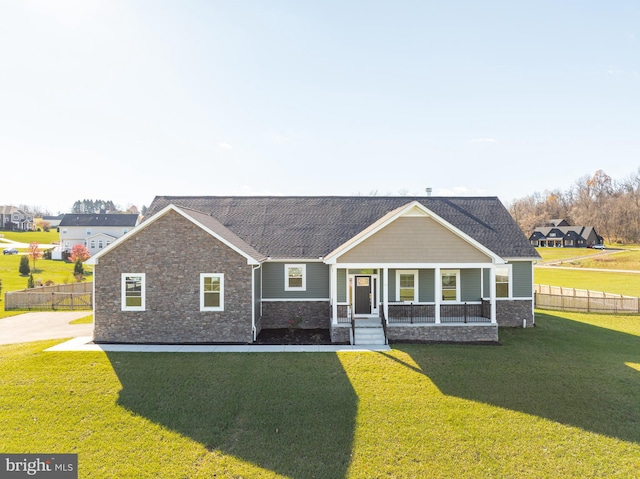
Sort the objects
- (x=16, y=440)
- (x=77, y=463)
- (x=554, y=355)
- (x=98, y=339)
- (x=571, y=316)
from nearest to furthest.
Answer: (x=77, y=463), (x=16, y=440), (x=554, y=355), (x=98, y=339), (x=571, y=316)

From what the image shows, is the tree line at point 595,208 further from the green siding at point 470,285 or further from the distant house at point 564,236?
the green siding at point 470,285

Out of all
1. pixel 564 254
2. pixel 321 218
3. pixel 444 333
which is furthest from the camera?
pixel 564 254

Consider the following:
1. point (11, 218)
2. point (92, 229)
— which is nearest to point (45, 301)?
point (92, 229)

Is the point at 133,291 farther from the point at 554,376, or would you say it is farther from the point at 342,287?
the point at 554,376

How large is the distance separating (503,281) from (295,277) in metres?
10.4

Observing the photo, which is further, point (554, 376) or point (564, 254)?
point (564, 254)

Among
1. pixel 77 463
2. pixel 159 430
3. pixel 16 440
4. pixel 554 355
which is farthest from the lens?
pixel 554 355

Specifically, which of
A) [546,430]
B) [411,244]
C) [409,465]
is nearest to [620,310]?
[411,244]

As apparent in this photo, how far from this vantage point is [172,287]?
13789mm

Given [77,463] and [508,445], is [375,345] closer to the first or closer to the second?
[508,445]

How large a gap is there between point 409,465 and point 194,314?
32.6ft

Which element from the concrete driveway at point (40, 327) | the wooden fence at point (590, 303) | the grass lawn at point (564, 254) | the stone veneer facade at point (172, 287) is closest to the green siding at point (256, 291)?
the stone veneer facade at point (172, 287)

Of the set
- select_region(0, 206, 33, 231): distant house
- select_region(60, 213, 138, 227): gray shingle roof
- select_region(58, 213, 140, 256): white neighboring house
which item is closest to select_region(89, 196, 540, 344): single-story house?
select_region(58, 213, 140, 256): white neighboring house

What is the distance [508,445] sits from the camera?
7.38 meters
